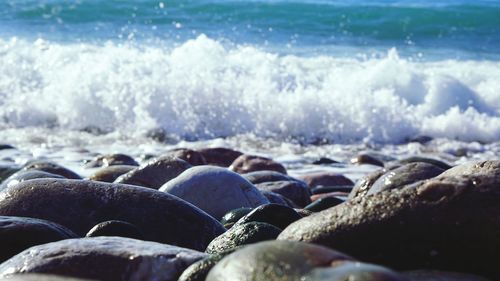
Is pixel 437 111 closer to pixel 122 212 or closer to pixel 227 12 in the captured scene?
pixel 122 212

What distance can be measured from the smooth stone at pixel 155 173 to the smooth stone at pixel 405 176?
146 centimetres

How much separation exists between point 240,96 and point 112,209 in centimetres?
687

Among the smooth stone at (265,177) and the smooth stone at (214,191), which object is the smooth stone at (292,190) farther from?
the smooth stone at (214,191)

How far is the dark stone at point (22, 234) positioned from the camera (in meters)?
3.19

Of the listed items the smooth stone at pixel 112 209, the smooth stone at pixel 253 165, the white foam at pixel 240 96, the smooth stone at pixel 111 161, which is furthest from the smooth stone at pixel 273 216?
the white foam at pixel 240 96

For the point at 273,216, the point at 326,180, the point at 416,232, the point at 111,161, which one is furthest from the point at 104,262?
the point at 111,161

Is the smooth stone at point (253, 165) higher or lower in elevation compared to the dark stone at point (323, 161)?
higher

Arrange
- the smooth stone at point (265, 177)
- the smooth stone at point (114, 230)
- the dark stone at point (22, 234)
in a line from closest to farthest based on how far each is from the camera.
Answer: the dark stone at point (22, 234) → the smooth stone at point (114, 230) → the smooth stone at point (265, 177)

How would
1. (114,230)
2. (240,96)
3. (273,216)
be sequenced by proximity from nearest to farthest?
(114,230) → (273,216) → (240,96)

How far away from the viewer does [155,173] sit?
18.1 feet

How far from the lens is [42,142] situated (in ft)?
29.8

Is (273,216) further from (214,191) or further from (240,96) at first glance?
(240,96)

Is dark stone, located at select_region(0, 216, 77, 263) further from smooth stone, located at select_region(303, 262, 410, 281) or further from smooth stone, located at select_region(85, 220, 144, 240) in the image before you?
smooth stone, located at select_region(303, 262, 410, 281)

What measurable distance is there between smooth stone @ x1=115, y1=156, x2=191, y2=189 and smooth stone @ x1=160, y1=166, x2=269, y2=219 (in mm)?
709
